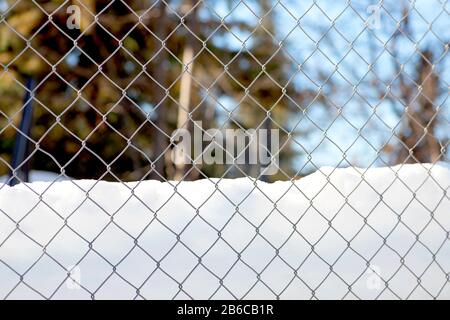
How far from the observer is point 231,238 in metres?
1.69

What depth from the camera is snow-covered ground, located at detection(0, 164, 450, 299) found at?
1.50 metres

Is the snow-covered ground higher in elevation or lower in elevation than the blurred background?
higher

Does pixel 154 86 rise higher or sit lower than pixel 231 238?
lower

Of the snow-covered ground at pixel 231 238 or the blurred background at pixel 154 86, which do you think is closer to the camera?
the snow-covered ground at pixel 231 238

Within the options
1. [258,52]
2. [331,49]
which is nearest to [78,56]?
[258,52]

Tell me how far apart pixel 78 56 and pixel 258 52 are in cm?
229

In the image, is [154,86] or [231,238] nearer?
[231,238]

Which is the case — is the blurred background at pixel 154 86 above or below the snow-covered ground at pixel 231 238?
below

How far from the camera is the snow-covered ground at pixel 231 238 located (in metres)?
1.50

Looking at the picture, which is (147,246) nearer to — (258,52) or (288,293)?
(288,293)

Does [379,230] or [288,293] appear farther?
[379,230]

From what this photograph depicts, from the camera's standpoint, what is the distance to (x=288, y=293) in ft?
5.49

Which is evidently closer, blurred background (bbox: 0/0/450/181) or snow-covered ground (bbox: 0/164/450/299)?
snow-covered ground (bbox: 0/164/450/299)
